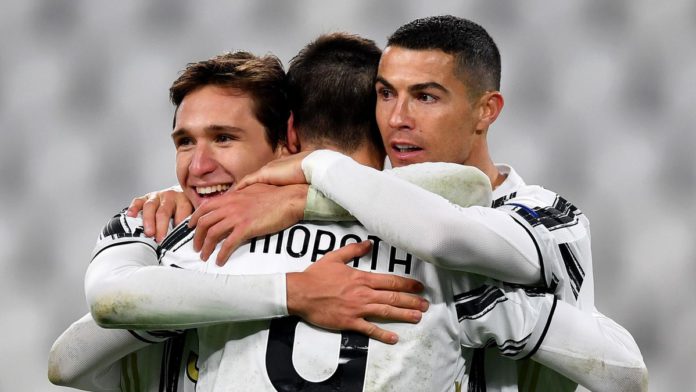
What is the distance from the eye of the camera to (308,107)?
1.35 meters

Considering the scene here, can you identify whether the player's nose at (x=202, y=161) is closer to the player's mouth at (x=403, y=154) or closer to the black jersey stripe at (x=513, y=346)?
the player's mouth at (x=403, y=154)

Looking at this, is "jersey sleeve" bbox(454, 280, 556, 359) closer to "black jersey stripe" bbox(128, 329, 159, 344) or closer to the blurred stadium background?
"black jersey stripe" bbox(128, 329, 159, 344)

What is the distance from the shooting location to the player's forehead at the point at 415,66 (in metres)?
1.46

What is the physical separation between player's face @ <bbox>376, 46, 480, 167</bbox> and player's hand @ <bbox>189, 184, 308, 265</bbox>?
0.29 meters

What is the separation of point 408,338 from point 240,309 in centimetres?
20

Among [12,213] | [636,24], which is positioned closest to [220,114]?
[12,213]

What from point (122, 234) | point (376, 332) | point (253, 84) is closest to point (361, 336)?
point (376, 332)

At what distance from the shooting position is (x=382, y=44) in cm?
222

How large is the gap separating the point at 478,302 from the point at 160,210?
508mm

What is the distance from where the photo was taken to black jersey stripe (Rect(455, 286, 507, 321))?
1.14 m

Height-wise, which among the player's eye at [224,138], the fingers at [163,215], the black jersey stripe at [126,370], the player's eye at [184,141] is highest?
the player's eye at [224,138]

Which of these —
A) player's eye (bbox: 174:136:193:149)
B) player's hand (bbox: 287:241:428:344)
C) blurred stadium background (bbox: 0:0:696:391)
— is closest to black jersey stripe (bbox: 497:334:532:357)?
player's hand (bbox: 287:241:428:344)

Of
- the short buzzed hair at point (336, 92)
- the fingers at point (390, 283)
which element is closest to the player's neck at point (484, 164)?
the short buzzed hair at point (336, 92)

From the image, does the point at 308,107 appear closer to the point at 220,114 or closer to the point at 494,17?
the point at 220,114
